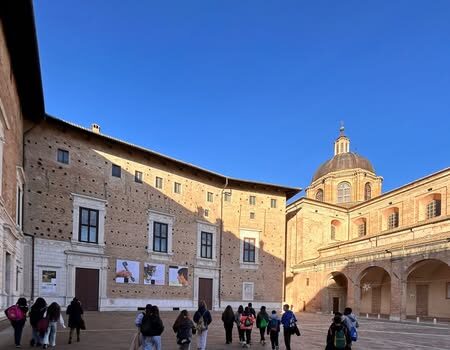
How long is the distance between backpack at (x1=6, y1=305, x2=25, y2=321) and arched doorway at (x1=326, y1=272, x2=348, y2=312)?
31002 millimetres

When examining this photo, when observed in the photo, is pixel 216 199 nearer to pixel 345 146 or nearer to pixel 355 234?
pixel 355 234

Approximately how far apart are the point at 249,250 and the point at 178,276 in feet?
24.6

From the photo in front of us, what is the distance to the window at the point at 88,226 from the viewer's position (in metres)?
25.9

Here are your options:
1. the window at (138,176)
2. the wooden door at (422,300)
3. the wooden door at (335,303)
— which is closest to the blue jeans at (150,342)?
the window at (138,176)

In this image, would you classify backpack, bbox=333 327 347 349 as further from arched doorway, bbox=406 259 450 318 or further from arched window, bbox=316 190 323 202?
arched window, bbox=316 190 323 202

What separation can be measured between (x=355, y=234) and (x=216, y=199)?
65.5 ft

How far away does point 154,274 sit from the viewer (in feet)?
96.2

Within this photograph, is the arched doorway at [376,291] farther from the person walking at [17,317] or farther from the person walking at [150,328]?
the person walking at [150,328]

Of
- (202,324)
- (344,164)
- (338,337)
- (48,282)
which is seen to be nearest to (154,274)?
(48,282)

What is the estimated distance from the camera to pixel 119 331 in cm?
1552

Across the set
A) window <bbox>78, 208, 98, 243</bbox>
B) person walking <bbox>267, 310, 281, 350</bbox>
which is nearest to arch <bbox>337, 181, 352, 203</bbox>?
window <bbox>78, 208, 98, 243</bbox>

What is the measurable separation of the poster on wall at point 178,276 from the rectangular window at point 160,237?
64.7 inches

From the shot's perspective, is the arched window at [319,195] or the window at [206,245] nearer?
the window at [206,245]

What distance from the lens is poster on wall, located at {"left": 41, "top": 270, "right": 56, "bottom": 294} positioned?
23.4 meters
